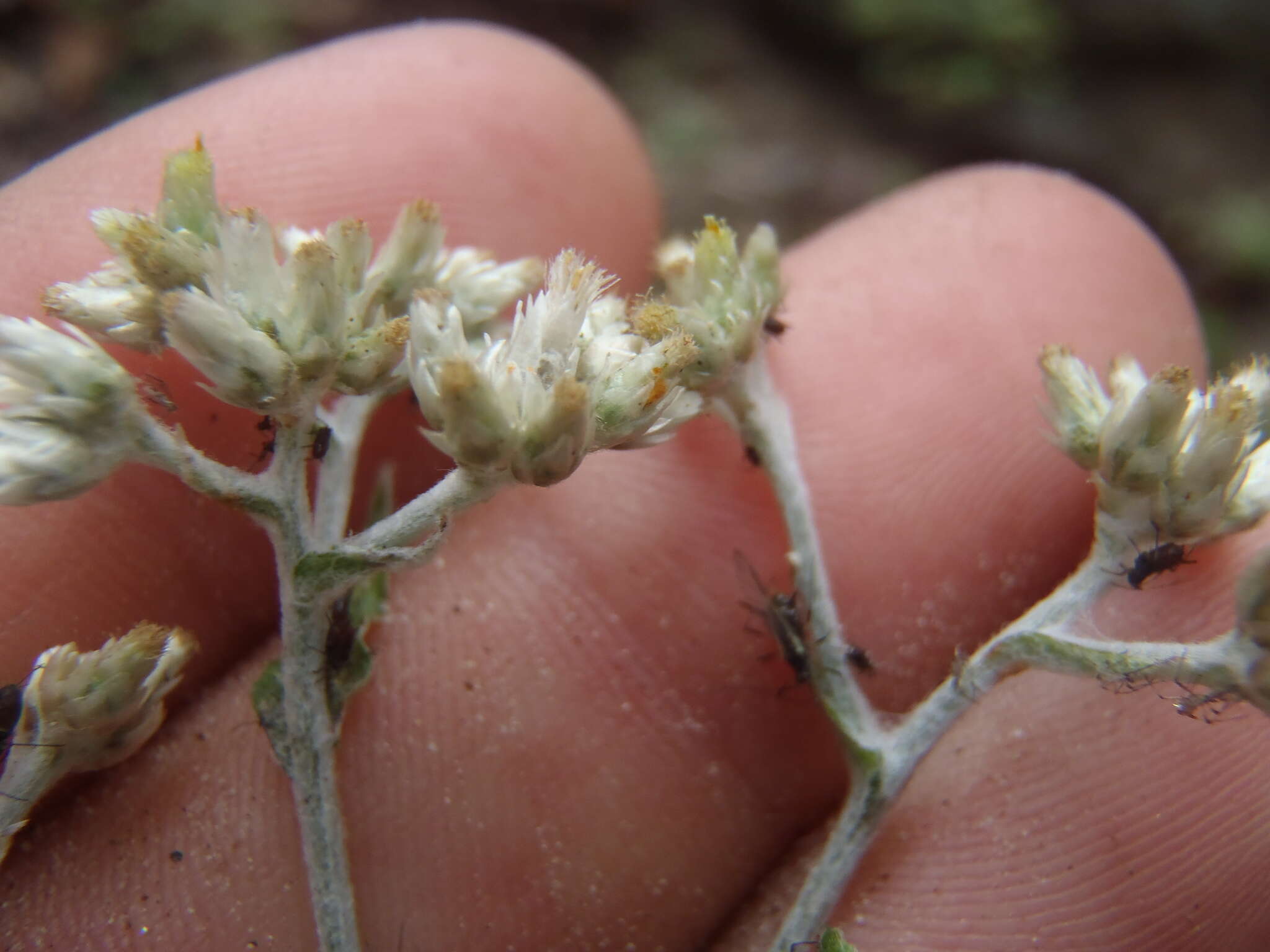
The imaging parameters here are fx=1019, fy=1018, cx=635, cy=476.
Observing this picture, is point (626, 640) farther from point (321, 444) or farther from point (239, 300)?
point (239, 300)

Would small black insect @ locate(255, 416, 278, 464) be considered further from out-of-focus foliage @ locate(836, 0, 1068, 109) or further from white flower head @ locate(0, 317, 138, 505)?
out-of-focus foliage @ locate(836, 0, 1068, 109)

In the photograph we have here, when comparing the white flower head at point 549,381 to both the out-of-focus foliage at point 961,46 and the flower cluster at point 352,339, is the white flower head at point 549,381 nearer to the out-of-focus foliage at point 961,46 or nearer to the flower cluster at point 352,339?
the flower cluster at point 352,339

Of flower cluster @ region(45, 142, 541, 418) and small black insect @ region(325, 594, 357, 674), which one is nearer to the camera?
flower cluster @ region(45, 142, 541, 418)

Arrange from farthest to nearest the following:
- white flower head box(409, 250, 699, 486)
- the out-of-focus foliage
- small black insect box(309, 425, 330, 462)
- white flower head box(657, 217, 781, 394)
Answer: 1. the out-of-focus foliage
2. white flower head box(657, 217, 781, 394)
3. small black insect box(309, 425, 330, 462)
4. white flower head box(409, 250, 699, 486)

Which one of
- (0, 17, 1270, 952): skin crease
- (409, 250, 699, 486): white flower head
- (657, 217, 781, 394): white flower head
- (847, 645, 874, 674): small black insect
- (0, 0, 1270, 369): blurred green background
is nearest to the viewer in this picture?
(409, 250, 699, 486): white flower head

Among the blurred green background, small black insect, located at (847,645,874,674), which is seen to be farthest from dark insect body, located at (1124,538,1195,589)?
the blurred green background

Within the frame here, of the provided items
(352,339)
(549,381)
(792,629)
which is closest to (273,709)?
(352,339)
